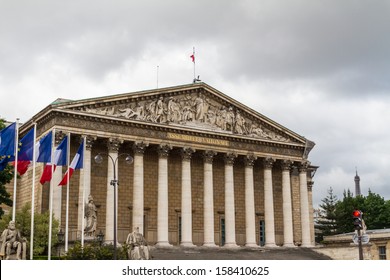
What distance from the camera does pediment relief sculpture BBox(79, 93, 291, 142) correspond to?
1905 inches

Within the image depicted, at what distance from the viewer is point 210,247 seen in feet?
163

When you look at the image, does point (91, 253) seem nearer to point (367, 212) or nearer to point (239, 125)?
point (239, 125)

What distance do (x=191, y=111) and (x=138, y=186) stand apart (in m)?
9.00

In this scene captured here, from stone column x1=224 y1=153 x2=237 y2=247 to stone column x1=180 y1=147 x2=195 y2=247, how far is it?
409cm

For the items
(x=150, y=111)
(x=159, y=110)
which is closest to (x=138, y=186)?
(x=150, y=111)

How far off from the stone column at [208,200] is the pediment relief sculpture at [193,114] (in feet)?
9.71

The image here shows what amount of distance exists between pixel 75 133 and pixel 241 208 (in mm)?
18917

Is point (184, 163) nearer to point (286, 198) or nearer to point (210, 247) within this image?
point (210, 247)

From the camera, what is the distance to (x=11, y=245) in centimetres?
2634

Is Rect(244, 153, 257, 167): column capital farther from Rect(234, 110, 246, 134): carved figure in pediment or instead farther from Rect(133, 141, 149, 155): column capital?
Rect(133, 141, 149, 155): column capital

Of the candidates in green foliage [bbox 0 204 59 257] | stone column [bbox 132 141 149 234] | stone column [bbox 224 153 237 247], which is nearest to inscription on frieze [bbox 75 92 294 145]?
stone column [bbox 132 141 149 234]

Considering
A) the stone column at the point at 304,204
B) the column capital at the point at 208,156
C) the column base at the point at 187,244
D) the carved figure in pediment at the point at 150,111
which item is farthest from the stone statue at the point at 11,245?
the stone column at the point at 304,204
